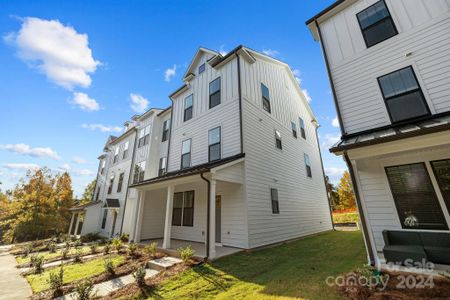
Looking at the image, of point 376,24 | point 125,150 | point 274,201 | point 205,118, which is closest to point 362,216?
point 274,201

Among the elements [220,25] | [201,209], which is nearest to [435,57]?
[220,25]

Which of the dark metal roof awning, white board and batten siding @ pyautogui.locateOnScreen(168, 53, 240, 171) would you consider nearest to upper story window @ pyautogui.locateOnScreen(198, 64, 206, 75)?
white board and batten siding @ pyautogui.locateOnScreen(168, 53, 240, 171)

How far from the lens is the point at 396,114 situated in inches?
231

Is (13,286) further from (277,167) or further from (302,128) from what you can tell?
(302,128)

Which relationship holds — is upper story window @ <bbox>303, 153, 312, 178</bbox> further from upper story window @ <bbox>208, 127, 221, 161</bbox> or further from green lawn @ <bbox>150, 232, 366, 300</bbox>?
green lawn @ <bbox>150, 232, 366, 300</bbox>

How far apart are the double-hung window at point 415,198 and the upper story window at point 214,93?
339 inches

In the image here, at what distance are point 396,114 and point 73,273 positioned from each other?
484 inches

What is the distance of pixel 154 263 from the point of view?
6.67 m

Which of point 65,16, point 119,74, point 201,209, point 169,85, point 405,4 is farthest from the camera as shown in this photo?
point 169,85

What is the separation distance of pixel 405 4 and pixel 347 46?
1.97 metres

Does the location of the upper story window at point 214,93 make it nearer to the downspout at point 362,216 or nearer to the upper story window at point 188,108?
the upper story window at point 188,108

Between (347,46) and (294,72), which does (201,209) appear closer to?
(347,46)

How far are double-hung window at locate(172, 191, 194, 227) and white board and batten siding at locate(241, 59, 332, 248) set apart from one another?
12.8ft

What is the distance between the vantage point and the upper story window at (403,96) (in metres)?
5.64
